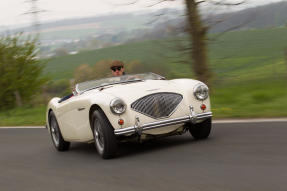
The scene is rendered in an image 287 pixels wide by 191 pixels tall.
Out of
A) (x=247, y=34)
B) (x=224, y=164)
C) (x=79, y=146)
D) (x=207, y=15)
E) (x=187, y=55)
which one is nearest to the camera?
(x=224, y=164)

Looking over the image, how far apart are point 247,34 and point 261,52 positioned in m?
6.74

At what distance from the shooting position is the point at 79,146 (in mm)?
8805

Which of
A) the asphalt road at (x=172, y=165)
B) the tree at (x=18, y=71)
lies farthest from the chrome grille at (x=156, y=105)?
the tree at (x=18, y=71)

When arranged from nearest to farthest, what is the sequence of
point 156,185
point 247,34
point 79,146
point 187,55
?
point 156,185, point 79,146, point 187,55, point 247,34

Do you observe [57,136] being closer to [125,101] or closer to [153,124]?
[125,101]

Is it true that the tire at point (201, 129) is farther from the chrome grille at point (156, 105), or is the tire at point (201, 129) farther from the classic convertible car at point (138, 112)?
the chrome grille at point (156, 105)

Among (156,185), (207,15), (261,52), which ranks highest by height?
(207,15)

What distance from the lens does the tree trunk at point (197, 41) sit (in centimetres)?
1403

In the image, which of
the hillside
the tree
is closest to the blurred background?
the tree

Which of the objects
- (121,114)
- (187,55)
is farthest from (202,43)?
(121,114)

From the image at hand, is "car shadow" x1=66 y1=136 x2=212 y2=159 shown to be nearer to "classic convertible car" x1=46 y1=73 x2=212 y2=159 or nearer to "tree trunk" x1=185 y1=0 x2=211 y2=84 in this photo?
"classic convertible car" x1=46 y1=73 x2=212 y2=159

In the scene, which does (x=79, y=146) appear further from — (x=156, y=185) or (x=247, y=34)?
(x=247, y=34)

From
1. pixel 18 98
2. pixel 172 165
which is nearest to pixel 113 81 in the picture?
pixel 172 165

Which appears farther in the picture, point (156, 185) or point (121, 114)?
point (121, 114)
